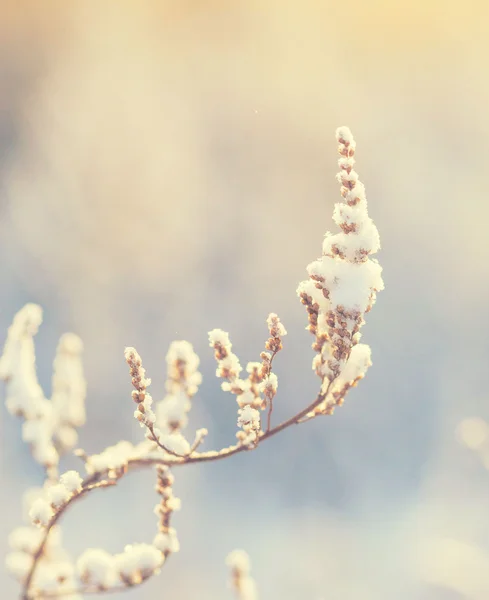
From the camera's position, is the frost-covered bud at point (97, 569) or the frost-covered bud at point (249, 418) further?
the frost-covered bud at point (97, 569)

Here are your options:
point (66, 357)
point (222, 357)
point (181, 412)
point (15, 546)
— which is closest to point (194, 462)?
point (181, 412)

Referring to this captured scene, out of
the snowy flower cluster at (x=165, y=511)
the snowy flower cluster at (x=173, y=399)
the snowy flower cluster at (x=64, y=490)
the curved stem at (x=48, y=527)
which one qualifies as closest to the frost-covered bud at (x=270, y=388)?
the snowy flower cluster at (x=173, y=399)

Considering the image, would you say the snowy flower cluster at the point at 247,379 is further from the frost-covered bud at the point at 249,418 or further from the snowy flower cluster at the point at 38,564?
the snowy flower cluster at the point at 38,564

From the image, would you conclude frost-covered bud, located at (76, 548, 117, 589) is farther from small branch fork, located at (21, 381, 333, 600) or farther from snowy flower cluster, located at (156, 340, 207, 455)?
snowy flower cluster, located at (156, 340, 207, 455)

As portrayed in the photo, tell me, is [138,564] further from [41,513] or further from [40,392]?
[40,392]

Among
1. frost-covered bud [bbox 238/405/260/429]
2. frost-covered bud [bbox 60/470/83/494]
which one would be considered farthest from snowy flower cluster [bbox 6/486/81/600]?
frost-covered bud [bbox 238/405/260/429]

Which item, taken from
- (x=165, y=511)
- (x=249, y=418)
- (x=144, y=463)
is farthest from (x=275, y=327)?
(x=165, y=511)
